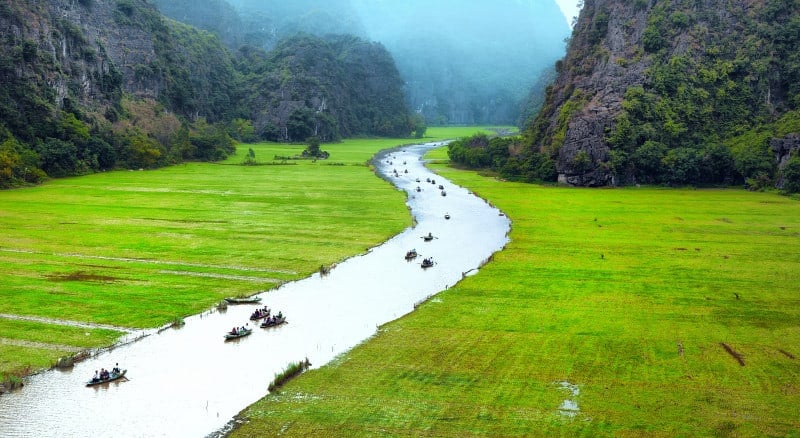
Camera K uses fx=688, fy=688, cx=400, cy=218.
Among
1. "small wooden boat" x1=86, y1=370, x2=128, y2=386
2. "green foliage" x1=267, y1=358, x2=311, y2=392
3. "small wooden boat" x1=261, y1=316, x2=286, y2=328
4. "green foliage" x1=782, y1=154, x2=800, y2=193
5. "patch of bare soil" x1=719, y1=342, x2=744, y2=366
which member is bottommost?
"patch of bare soil" x1=719, y1=342, x2=744, y2=366

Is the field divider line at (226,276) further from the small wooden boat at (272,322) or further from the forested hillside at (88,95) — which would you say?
the forested hillside at (88,95)

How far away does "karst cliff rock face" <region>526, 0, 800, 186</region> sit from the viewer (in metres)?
112

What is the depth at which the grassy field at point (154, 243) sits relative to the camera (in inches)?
1633

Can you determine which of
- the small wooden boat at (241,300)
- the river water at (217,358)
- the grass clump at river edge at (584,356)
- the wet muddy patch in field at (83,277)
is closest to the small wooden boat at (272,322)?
the river water at (217,358)

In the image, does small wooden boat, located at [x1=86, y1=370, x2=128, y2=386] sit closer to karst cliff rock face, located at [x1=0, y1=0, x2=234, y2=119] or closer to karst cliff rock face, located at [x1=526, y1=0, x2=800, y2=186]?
karst cliff rock face, located at [x1=526, y1=0, x2=800, y2=186]

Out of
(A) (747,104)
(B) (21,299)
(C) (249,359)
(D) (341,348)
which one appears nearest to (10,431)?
(C) (249,359)

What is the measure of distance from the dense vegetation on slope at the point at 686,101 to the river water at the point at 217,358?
5925 centimetres

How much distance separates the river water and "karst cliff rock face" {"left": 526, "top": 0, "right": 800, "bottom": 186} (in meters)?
58.7

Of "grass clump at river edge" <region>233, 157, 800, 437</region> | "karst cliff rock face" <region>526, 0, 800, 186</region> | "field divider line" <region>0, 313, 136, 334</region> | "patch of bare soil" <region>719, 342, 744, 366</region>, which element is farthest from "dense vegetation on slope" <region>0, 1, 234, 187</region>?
"patch of bare soil" <region>719, 342, 744, 366</region>

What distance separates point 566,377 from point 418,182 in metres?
88.1

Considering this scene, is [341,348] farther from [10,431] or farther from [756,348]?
[756,348]

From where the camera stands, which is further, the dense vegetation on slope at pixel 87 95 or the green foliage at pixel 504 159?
the green foliage at pixel 504 159

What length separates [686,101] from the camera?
11762 centimetres

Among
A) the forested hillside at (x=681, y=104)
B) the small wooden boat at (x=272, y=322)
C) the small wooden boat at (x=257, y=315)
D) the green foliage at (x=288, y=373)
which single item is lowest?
the green foliage at (x=288, y=373)
